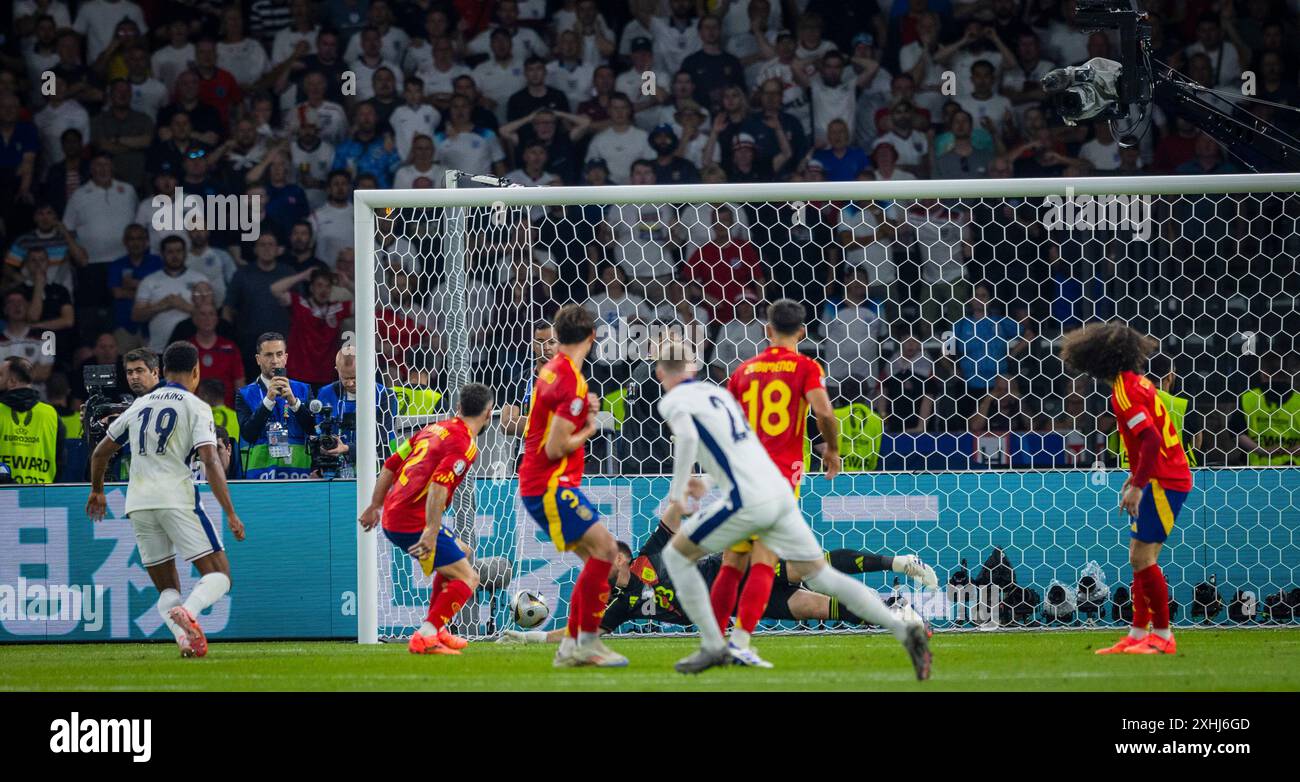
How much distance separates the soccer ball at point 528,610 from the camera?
400 inches

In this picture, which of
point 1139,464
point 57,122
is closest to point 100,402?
point 57,122

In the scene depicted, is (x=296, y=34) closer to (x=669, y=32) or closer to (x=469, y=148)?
(x=469, y=148)

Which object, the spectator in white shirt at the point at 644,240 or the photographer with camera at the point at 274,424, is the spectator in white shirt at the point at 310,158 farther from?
the photographer with camera at the point at 274,424

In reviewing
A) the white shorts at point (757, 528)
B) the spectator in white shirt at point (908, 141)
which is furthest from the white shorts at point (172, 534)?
the spectator in white shirt at point (908, 141)

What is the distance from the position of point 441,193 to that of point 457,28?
5580 mm

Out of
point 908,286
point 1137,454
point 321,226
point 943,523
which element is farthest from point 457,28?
point 1137,454

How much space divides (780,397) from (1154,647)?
243 cm

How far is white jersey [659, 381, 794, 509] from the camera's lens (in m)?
6.95

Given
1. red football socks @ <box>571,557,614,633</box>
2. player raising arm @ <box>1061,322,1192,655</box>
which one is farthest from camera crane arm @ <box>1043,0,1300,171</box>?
red football socks @ <box>571,557,614,633</box>

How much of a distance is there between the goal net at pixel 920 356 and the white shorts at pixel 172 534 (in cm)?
102

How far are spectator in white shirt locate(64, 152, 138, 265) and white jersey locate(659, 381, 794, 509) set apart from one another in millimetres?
8806

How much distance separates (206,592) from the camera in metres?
9.14

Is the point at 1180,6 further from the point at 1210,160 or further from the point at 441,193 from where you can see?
the point at 441,193

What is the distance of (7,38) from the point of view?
15.2 meters
